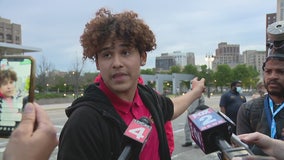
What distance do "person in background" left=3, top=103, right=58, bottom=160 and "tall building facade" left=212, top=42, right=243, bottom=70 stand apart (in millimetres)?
104330

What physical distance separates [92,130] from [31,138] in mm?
713

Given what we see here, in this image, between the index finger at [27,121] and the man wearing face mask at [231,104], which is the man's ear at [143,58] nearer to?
the index finger at [27,121]

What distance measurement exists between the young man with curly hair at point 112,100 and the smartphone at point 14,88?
57 centimetres

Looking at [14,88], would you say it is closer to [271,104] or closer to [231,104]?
[271,104]

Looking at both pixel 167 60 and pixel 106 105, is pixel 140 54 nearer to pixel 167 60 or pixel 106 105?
pixel 106 105

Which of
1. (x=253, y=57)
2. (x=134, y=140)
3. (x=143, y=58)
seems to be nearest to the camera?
(x=134, y=140)

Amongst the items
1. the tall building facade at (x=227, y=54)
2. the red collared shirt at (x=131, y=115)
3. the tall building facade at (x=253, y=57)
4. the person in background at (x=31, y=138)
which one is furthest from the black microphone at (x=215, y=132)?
the tall building facade at (x=253, y=57)

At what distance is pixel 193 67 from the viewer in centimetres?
7244

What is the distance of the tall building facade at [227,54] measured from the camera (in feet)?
341

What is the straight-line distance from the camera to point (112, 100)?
2109 mm

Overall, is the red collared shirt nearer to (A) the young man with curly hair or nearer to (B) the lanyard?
(A) the young man with curly hair

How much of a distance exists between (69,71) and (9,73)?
49.4 m

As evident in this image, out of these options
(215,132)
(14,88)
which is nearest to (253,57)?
(215,132)

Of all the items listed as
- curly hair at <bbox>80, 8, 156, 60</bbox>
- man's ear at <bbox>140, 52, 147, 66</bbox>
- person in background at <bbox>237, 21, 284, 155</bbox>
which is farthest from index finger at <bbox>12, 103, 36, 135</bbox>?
person in background at <bbox>237, 21, 284, 155</bbox>
